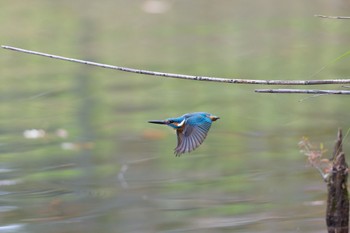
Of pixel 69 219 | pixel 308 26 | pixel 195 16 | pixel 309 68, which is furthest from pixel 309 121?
pixel 195 16

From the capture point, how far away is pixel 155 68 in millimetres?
6398

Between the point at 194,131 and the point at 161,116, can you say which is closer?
the point at 194,131

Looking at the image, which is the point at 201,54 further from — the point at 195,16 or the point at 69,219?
the point at 69,219

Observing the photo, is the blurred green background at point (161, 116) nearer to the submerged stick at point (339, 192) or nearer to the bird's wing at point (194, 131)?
the submerged stick at point (339, 192)

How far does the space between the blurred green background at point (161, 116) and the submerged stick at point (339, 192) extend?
17 cm

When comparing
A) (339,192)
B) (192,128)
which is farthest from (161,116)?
(192,128)

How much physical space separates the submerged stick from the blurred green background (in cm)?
17

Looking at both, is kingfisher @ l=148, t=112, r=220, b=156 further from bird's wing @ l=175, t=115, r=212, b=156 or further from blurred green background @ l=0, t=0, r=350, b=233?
A: blurred green background @ l=0, t=0, r=350, b=233

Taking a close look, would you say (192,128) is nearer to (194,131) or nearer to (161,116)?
(194,131)

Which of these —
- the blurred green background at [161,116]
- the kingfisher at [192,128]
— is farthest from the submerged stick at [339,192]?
the kingfisher at [192,128]

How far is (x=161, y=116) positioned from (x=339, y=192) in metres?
2.22

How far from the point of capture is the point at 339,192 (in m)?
3.21

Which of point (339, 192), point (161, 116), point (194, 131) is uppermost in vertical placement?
point (161, 116)

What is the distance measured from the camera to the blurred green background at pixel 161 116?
3.79 m
